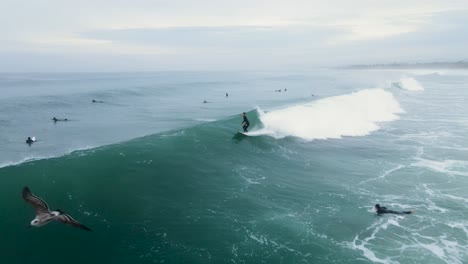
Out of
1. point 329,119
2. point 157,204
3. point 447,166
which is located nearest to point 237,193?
point 157,204

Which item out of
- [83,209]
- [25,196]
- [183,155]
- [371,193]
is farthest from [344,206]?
[25,196]

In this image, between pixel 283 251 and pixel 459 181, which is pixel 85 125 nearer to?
pixel 283 251

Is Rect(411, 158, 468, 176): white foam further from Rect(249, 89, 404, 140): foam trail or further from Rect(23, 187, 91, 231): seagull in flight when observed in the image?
Rect(23, 187, 91, 231): seagull in flight

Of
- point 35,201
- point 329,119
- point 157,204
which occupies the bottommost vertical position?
point 157,204

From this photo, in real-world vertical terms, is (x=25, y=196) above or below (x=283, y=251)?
Result: above

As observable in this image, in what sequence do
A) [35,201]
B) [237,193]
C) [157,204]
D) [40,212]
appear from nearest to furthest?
[35,201], [40,212], [157,204], [237,193]

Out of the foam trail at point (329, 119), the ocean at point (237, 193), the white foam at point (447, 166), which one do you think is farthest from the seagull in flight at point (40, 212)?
the white foam at point (447, 166)

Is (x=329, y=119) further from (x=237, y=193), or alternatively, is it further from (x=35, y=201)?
(x=35, y=201)

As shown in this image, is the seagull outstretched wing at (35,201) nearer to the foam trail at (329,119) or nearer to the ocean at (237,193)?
the ocean at (237,193)
